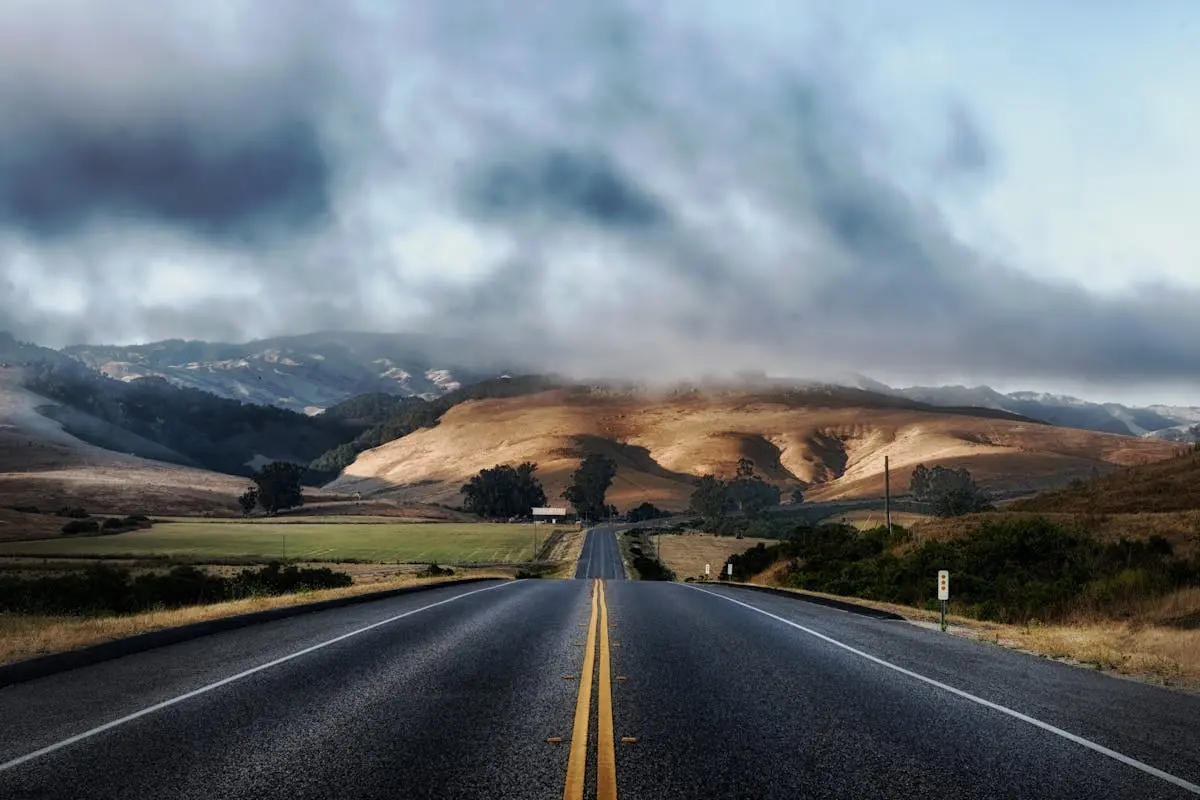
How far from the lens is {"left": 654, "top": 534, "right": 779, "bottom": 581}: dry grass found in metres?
105

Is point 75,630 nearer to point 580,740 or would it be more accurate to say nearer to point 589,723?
point 589,723

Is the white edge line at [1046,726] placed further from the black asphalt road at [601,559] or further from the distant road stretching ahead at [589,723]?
the black asphalt road at [601,559]

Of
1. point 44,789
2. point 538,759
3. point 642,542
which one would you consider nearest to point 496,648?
point 538,759

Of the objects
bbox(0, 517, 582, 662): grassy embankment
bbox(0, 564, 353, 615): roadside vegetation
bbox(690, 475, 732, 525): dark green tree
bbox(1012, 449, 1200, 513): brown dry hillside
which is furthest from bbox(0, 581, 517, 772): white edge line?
bbox(690, 475, 732, 525): dark green tree

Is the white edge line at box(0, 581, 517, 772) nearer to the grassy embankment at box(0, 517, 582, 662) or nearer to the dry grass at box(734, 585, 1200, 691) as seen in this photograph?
the grassy embankment at box(0, 517, 582, 662)

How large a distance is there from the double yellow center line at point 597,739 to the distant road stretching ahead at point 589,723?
0.03 m

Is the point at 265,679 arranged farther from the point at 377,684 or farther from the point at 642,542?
the point at 642,542

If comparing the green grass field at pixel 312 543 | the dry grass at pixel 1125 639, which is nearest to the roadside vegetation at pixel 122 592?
the dry grass at pixel 1125 639

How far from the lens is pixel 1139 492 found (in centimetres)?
6481

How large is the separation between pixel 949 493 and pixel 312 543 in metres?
89.4

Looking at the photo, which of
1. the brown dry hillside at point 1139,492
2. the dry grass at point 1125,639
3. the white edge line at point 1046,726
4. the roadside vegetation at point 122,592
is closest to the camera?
the white edge line at point 1046,726

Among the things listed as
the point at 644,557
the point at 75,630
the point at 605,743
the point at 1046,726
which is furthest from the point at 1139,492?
the point at 605,743

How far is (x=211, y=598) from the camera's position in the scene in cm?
3634

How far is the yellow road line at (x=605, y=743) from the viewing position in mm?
7005
